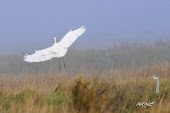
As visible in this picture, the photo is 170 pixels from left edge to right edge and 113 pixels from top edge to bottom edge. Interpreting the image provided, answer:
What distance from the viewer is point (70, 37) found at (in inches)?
488

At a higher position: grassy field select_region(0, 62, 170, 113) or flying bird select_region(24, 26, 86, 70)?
flying bird select_region(24, 26, 86, 70)

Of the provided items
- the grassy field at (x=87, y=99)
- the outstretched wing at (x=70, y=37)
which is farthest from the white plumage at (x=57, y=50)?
the grassy field at (x=87, y=99)

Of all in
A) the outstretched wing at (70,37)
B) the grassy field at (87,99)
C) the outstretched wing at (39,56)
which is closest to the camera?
the grassy field at (87,99)

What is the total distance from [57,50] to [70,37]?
66 centimetres

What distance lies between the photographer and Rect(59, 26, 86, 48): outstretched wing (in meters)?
12.3

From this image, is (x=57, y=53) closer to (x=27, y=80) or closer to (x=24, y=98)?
(x=27, y=80)

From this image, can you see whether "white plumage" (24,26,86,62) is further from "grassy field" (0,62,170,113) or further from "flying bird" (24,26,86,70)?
"grassy field" (0,62,170,113)

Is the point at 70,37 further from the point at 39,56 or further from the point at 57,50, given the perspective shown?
the point at 39,56

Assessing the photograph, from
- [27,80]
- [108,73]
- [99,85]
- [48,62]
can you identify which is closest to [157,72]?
[108,73]

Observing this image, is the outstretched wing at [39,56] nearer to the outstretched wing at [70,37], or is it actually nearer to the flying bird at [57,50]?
the flying bird at [57,50]

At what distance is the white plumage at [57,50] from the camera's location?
A: 1155 centimetres

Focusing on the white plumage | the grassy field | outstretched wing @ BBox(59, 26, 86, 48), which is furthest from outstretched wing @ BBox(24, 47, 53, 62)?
the grassy field

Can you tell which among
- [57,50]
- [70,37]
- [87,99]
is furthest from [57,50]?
[87,99]

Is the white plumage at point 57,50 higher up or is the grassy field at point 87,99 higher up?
the white plumage at point 57,50
